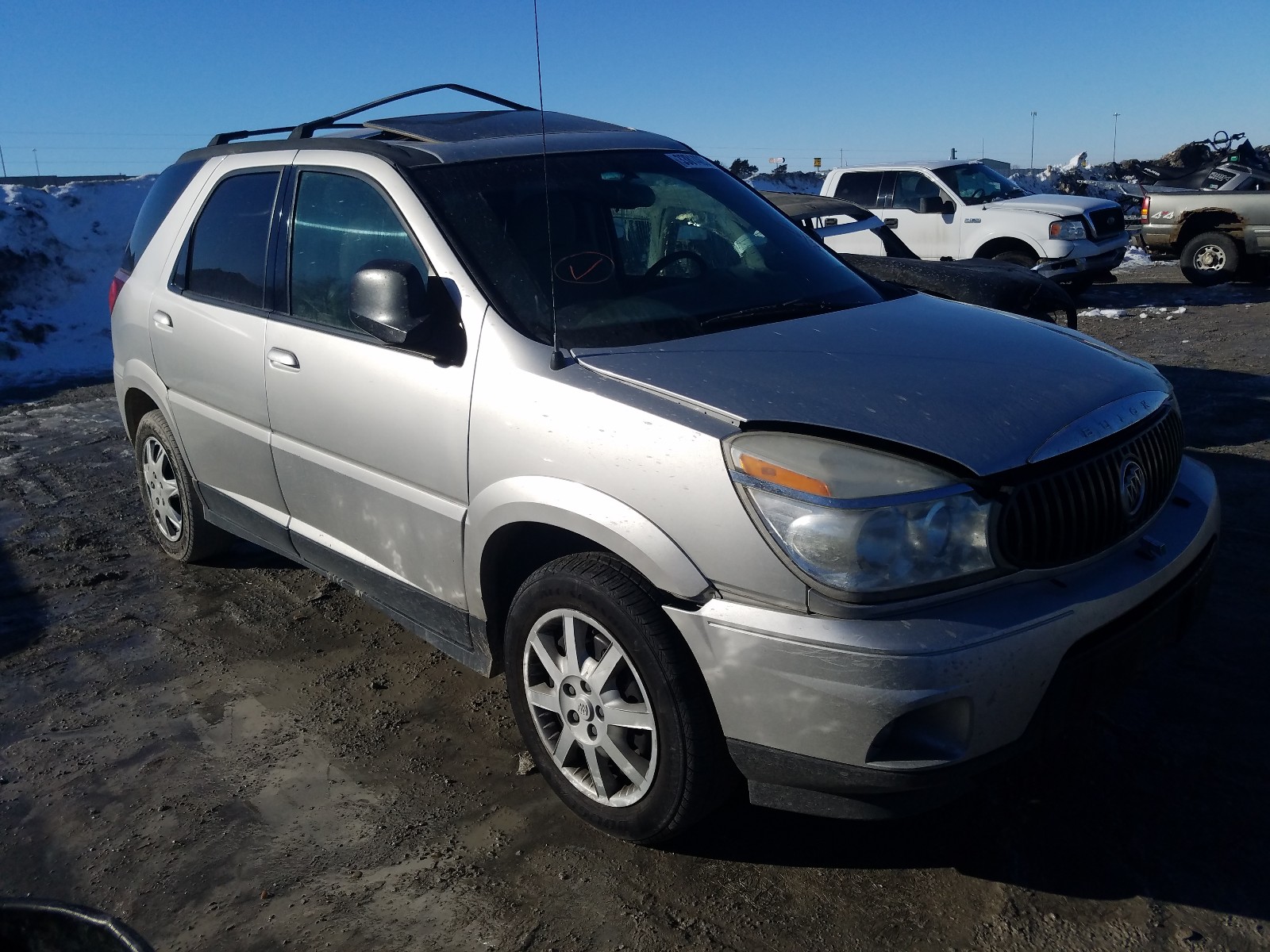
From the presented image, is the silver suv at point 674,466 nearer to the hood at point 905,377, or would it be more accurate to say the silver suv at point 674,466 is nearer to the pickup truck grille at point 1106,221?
the hood at point 905,377

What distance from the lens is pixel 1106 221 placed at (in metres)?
13.2

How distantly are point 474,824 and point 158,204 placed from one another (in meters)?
Result: 3.41

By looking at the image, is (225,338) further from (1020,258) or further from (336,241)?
(1020,258)

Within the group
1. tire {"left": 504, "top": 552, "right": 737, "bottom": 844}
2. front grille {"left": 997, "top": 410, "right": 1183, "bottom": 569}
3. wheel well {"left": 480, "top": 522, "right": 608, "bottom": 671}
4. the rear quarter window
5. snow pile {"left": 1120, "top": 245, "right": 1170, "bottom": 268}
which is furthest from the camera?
snow pile {"left": 1120, "top": 245, "right": 1170, "bottom": 268}

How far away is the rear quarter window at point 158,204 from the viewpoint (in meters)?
4.76

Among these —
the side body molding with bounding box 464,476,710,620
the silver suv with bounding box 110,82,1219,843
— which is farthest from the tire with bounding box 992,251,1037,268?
the side body molding with bounding box 464,476,710,620

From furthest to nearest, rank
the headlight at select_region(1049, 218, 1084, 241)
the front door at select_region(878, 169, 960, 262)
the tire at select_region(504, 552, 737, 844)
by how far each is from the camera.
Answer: the front door at select_region(878, 169, 960, 262), the headlight at select_region(1049, 218, 1084, 241), the tire at select_region(504, 552, 737, 844)

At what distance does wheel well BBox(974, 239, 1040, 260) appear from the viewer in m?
12.7

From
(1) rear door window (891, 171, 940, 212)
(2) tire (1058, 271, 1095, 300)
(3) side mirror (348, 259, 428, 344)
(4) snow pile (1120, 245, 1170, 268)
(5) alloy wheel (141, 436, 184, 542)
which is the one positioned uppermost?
(1) rear door window (891, 171, 940, 212)

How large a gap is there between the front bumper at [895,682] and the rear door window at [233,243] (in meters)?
2.47

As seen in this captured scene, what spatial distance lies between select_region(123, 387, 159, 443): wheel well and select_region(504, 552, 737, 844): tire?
9.61 feet

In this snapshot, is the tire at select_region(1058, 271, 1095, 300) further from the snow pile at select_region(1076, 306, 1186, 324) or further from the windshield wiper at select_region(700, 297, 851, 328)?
the windshield wiper at select_region(700, 297, 851, 328)

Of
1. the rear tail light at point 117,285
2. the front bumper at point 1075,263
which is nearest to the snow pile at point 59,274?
the rear tail light at point 117,285

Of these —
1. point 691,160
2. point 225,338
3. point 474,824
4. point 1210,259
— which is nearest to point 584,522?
point 474,824
